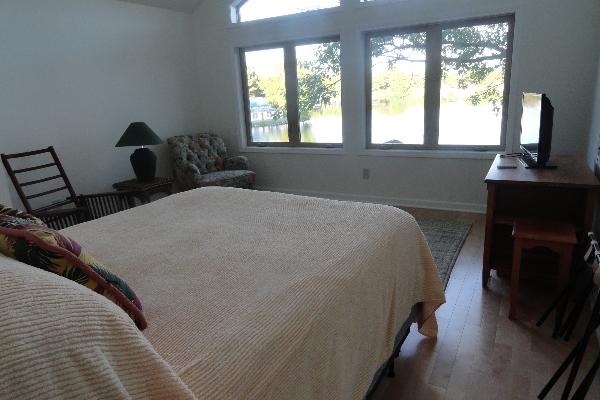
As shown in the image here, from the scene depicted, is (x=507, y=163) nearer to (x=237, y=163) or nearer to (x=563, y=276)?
(x=563, y=276)

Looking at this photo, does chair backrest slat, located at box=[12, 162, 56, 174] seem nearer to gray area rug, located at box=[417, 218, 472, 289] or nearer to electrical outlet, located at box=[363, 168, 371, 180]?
electrical outlet, located at box=[363, 168, 371, 180]

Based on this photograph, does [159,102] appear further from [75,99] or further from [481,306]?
[481,306]

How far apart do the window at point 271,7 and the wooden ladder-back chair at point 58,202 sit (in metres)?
2.75

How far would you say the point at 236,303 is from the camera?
109cm

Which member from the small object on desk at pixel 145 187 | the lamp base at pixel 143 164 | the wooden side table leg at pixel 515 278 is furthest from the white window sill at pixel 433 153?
the lamp base at pixel 143 164

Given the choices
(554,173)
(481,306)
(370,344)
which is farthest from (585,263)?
(370,344)

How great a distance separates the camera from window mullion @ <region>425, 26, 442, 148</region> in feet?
12.9

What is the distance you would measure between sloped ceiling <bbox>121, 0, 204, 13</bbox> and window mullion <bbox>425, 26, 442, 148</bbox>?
2875 mm

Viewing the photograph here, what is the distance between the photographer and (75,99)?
3.81 meters

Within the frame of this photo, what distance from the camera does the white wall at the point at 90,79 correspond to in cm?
337

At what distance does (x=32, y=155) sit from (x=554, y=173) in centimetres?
410

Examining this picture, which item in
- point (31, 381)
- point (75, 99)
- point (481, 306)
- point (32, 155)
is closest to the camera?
point (31, 381)

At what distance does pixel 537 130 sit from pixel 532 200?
1.51 ft

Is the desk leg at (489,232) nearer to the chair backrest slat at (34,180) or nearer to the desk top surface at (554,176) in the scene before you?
the desk top surface at (554,176)
